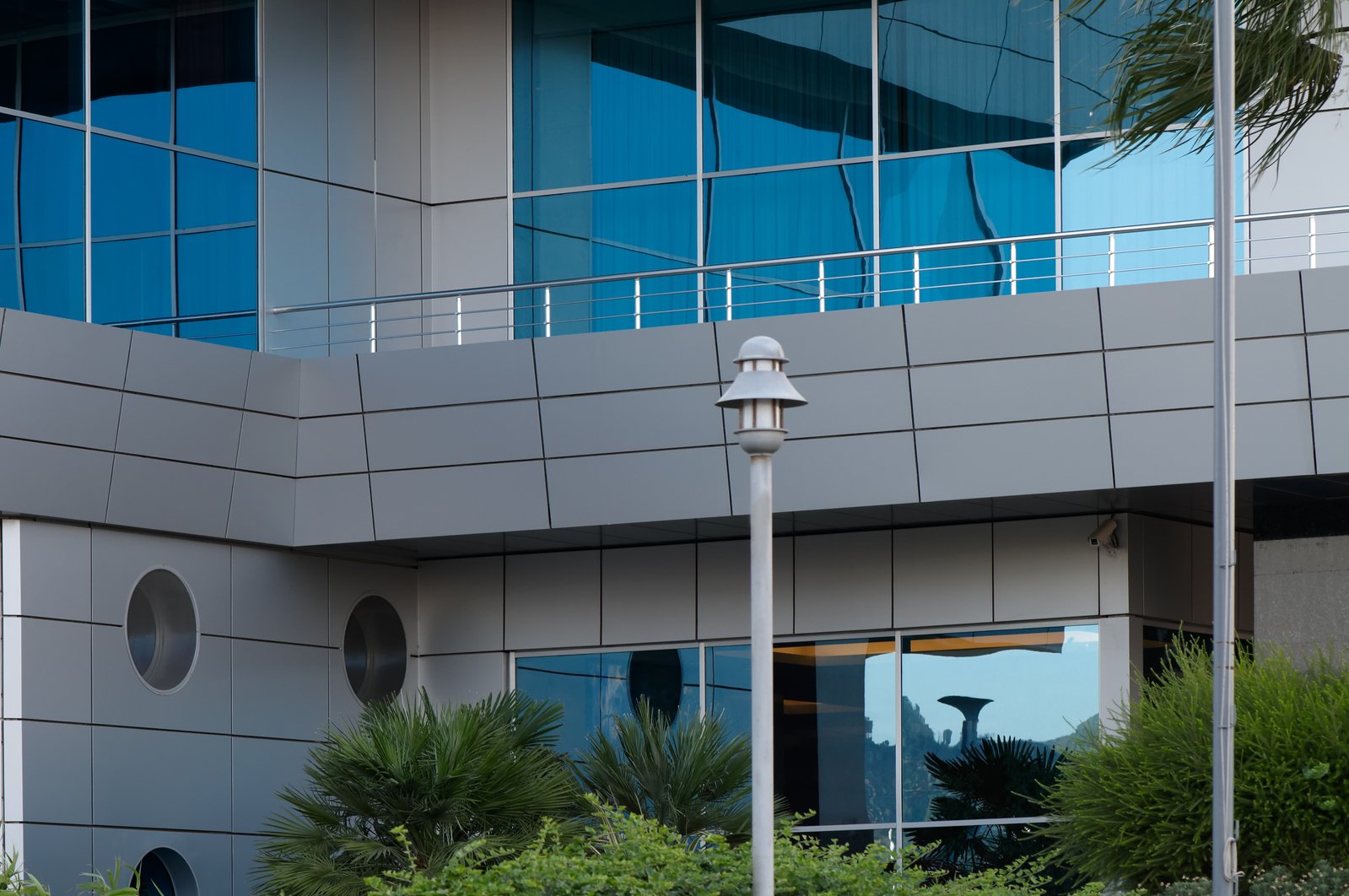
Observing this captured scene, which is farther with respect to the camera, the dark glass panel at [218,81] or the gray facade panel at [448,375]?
the dark glass panel at [218,81]

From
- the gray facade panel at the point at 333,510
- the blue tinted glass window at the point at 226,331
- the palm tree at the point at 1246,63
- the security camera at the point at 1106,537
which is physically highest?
the palm tree at the point at 1246,63

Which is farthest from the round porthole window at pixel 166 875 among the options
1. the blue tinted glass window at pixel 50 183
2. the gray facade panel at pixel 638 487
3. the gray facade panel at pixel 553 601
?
the blue tinted glass window at pixel 50 183

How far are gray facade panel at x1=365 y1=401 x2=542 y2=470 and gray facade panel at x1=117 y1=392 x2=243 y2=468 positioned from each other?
4.46 ft

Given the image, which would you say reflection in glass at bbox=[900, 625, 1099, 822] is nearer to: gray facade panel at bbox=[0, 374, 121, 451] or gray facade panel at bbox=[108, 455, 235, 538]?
gray facade panel at bbox=[108, 455, 235, 538]

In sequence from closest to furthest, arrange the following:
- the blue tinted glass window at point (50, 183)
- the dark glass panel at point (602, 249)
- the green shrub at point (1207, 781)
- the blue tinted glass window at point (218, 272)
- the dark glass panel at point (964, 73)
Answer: the green shrub at point (1207, 781)
the blue tinted glass window at point (50, 183)
the blue tinted glass window at point (218, 272)
the dark glass panel at point (964, 73)
the dark glass panel at point (602, 249)

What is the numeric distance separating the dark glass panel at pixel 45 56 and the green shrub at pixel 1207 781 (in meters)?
11.3

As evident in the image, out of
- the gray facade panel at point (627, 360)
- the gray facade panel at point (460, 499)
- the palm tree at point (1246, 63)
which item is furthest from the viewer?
the gray facade panel at point (460, 499)

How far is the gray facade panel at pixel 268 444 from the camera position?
63.9ft

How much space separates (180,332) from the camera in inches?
785

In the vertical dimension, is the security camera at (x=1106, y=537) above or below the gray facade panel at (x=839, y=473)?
below

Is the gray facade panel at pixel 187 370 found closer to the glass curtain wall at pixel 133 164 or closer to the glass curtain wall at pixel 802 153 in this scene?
the glass curtain wall at pixel 133 164

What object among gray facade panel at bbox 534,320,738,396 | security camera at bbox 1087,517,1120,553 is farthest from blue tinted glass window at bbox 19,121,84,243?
security camera at bbox 1087,517,1120,553

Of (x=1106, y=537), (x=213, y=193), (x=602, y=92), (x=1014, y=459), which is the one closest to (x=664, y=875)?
(x=1014, y=459)

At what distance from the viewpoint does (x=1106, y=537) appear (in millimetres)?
18766
